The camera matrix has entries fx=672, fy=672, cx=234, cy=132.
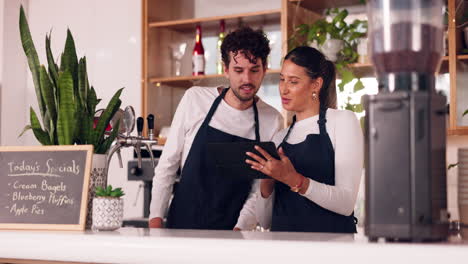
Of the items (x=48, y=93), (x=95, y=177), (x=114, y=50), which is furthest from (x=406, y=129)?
(x=114, y=50)

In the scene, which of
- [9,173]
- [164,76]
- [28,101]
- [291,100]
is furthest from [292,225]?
[28,101]

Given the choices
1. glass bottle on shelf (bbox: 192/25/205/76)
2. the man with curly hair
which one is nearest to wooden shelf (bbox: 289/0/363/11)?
glass bottle on shelf (bbox: 192/25/205/76)

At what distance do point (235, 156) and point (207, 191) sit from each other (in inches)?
23.3

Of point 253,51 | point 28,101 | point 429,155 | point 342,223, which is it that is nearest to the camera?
point 429,155

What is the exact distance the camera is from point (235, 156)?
1.78m

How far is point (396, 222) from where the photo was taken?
45.9 inches

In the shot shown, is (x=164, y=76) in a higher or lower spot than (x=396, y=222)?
higher

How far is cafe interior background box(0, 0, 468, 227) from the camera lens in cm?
407

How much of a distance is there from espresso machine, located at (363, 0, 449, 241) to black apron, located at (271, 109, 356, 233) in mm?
775

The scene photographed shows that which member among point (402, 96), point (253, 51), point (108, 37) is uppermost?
point (108, 37)

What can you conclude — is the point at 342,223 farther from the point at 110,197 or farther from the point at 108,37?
the point at 108,37

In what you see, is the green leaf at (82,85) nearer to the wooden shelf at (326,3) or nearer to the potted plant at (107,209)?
the potted plant at (107,209)

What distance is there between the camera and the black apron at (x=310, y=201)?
197 centimetres

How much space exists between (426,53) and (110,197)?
80 centimetres
